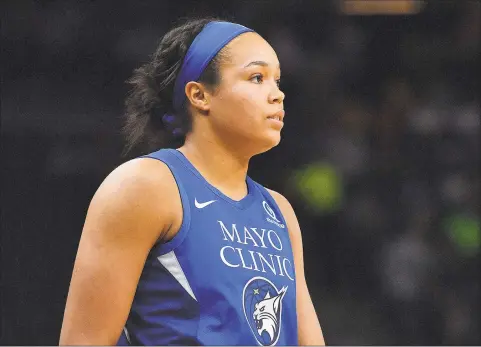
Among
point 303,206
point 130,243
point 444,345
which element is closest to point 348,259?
point 303,206

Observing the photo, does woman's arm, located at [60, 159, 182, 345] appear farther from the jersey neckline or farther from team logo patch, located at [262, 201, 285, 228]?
team logo patch, located at [262, 201, 285, 228]

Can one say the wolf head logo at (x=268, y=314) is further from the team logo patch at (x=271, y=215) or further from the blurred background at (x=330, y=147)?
the blurred background at (x=330, y=147)

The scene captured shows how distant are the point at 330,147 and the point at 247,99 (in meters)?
2.85

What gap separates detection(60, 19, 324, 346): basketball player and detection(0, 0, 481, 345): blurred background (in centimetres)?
143

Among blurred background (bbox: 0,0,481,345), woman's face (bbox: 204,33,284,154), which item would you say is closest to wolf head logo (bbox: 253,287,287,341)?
woman's face (bbox: 204,33,284,154)

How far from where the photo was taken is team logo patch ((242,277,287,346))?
192cm

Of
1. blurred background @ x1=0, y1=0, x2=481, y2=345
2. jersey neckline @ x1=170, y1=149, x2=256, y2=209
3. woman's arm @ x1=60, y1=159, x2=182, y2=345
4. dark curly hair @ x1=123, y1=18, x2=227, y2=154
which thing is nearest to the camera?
woman's arm @ x1=60, y1=159, x2=182, y2=345

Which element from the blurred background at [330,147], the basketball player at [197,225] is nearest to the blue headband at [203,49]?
the basketball player at [197,225]

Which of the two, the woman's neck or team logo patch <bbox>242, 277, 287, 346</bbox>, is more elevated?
the woman's neck

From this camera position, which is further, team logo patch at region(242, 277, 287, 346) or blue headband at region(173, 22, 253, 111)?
blue headband at region(173, 22, 253, 111)

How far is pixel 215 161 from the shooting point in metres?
2.11

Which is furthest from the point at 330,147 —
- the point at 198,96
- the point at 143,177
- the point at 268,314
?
the point at 143,177

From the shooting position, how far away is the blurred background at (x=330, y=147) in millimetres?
3535

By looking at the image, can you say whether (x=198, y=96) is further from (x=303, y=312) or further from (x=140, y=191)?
(x=303, y=312)
